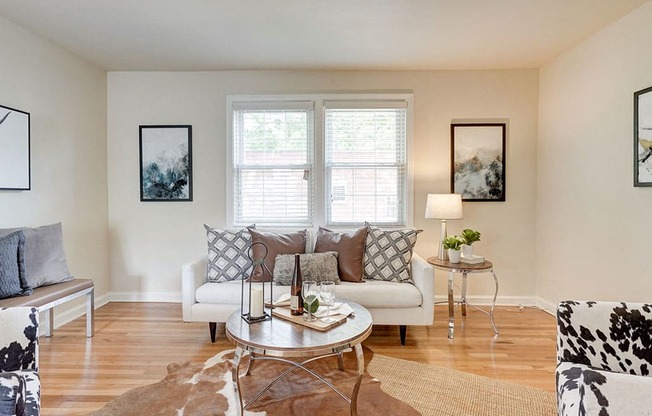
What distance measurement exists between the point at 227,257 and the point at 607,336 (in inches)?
105

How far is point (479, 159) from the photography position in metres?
3.77

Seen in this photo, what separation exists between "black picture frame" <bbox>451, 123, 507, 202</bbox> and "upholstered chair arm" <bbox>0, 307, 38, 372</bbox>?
356 cm

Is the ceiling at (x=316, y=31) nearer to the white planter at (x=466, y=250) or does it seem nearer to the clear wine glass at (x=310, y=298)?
the white planter at (x=466, y=250)

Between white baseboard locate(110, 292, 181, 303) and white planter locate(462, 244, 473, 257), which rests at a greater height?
white planter locate(462, 244, 473, 257)

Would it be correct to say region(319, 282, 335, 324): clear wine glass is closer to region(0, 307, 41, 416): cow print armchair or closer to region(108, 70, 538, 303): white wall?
region(0, 307, 41, 416): cow print armchair

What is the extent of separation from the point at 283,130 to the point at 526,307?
10.5 feet

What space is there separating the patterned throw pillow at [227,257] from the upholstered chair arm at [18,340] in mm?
1632

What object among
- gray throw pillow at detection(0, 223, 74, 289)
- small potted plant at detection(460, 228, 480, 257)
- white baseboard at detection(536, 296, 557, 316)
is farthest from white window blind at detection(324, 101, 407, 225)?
gray throw pillow at detection(0, 223, 74, 289)

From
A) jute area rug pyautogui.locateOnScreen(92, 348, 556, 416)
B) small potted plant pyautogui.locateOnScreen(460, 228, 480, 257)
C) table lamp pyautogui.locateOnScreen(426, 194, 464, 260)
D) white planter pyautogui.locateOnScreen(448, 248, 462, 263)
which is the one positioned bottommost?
jute area rug pyautogui.locateOnScreen(92, 348, 556, 416)

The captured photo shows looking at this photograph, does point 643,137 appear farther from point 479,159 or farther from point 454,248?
point 454,248

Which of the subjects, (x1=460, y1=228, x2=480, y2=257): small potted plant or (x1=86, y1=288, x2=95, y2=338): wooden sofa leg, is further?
Answer: (x1=460, y1=228, x2=480, y2=257): small potted plant

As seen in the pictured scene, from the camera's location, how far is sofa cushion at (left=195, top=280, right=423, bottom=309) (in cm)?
286

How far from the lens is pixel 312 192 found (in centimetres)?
385

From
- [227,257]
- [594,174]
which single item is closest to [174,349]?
[227,257]
